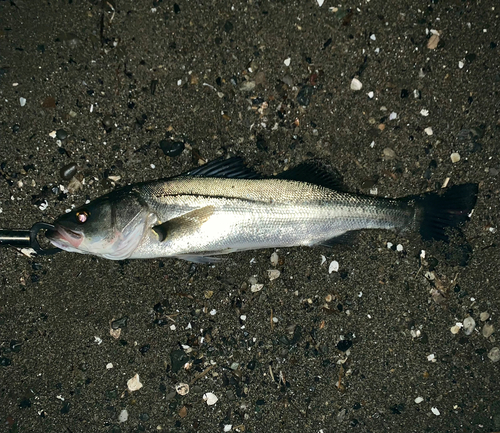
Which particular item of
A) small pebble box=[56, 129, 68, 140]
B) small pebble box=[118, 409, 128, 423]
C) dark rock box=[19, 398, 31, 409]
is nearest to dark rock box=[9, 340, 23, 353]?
dark rock box=[19, 398, 31, 409]

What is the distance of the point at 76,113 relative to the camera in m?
2.87

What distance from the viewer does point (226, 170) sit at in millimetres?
2752

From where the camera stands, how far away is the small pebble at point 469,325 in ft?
9.84

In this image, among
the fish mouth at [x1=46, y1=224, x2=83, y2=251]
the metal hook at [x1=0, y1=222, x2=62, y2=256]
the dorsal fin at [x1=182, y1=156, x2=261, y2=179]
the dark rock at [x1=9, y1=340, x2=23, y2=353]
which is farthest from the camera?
the dark rock at [x1=9, y1=340, x2=23, y2=353]

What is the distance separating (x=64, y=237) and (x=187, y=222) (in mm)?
898

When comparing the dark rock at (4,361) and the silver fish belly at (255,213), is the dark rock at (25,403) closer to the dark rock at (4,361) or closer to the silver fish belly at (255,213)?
the dark rock at (4,361)

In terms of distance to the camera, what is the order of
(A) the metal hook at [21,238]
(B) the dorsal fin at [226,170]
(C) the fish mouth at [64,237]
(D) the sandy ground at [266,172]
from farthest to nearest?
1. (D) the sandy ground at [266,172]
2. (B) the dorsal fin at [226,170]
3. (A) the metal hook at [21,238]
4. (C) the fish mouth at [64,237]

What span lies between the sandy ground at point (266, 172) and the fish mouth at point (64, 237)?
1.56ft

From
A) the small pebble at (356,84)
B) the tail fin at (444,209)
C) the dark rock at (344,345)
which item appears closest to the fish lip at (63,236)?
the dark rock at (344,345)

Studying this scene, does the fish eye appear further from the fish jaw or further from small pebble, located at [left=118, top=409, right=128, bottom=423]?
small pebble, located at [left=118, top=409, right=128, bottom=423]

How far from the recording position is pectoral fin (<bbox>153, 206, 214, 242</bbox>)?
2576mm

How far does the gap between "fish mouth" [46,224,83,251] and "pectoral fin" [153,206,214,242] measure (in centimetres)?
61

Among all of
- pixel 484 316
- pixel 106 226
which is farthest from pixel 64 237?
pixel 484 316

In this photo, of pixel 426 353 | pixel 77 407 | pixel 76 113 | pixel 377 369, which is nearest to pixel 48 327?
pixel 77 407
